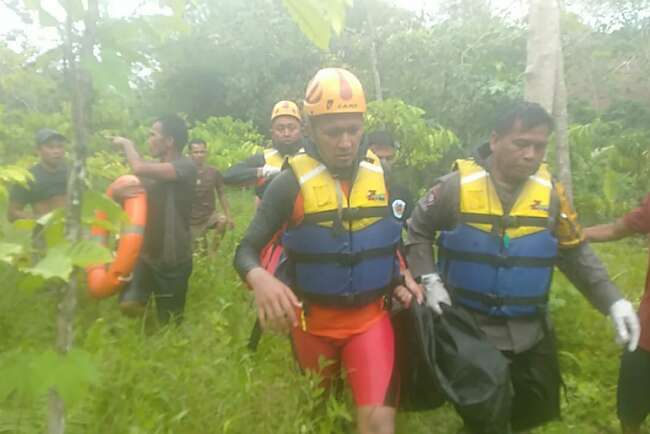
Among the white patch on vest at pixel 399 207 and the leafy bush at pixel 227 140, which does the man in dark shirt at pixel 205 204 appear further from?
the leafy bush at pixel 227 140

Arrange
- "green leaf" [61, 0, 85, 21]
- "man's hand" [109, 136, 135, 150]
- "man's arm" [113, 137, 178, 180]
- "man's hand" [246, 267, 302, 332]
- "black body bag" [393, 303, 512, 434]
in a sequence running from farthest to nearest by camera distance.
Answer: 1. "man's arm" [113, 137, 178, 180]
2. "man's hand" [109, 136, 135, 150]
3. "black body bag" [393, 303, 512, 434]
4. "man's hand" [246, 267, 302, 332]
5. "green leaf" [61, 0, 85, 21]

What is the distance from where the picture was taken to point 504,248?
3.03 m

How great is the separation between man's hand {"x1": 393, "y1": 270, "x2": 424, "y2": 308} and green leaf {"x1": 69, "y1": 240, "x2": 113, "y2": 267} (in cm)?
197

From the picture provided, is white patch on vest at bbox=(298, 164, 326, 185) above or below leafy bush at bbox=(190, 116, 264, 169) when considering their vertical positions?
below

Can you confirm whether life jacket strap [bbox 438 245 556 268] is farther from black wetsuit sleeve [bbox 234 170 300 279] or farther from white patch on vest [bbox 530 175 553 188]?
black wetsuit sleeve [bbox 234 170 300 279]

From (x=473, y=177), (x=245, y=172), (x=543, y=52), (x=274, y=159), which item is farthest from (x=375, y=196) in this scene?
(x=543, y=52)

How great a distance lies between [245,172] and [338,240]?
281 centimetres

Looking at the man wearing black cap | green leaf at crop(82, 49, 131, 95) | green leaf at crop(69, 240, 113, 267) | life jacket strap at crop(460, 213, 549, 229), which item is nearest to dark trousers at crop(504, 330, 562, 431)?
life jacket strap at crop(460, 213, 549, 229)

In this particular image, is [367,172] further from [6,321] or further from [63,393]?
[6,321]

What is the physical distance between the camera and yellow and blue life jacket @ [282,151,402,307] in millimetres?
2955

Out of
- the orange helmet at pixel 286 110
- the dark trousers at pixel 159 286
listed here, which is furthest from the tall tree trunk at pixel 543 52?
the dark trousers at pixel 159 286

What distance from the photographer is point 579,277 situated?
3.17 meters

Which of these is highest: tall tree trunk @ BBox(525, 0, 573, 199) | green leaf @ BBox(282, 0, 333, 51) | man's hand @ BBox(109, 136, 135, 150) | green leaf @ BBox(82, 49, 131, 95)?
tall tree trunk @ BBox(525, 0, 573, 199)

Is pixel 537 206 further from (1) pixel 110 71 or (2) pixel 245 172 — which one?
(2) pixel 245 172
